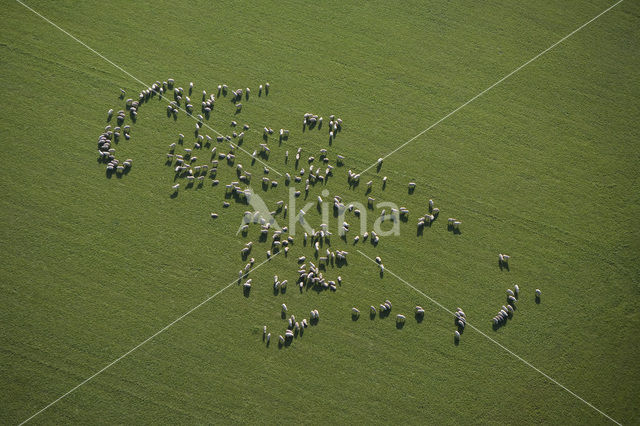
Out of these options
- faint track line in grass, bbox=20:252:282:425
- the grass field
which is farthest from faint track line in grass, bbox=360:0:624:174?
faint track line in grass, bbox=20:252:282:425

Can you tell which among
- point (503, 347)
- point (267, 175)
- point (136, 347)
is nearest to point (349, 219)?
point (267, 175)

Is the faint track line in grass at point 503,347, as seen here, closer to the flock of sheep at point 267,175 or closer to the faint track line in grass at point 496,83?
the flock of sheep at point 267,175

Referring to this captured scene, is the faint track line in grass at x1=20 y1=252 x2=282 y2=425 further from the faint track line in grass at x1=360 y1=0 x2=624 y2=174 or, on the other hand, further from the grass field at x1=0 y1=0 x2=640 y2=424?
the faint track line in grass at x1=360 y1=0 x2=624 y2=174

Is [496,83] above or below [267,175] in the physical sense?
above

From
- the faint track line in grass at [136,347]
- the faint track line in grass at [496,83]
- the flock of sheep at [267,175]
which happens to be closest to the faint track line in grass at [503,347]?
the flock of sheep at [267,175]

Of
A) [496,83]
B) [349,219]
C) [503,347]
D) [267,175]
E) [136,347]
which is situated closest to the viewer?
[136,347]

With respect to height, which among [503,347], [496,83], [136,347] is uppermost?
[496,83]

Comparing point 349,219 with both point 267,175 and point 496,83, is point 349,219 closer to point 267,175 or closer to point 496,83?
point 267,175
